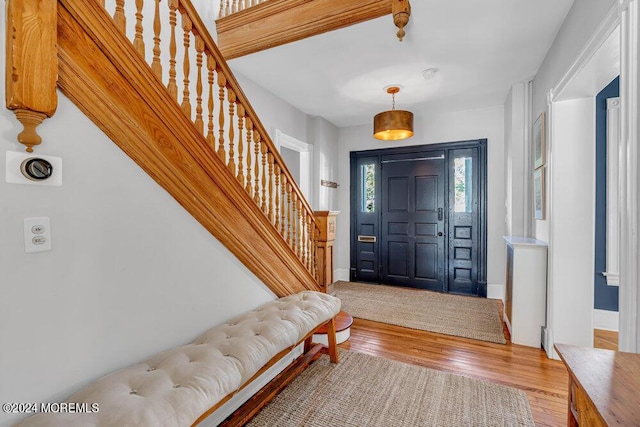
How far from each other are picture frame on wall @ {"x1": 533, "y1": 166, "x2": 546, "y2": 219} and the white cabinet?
0.30 meters

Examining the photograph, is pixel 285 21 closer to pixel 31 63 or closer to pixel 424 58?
pixel 424 58

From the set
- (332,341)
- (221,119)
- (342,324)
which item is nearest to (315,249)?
(342,324)

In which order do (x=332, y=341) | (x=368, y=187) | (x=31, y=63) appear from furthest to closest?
(x=368, y=187) < (x=332, y=341) < (x=31, y=63)

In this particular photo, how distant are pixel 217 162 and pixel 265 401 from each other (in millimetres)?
1494

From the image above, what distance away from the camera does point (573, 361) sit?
92 centimetres

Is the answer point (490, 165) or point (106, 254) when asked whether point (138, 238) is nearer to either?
point (106, 254)

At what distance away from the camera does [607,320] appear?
292 cm

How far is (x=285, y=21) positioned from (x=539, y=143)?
2.57 metres

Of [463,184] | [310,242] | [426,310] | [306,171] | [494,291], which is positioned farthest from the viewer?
[306,171]

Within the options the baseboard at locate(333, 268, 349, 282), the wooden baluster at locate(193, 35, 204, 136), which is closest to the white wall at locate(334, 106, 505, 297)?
the baseboard at locate(333, 268, 349, 282)

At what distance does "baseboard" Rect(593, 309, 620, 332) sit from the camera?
289 cm

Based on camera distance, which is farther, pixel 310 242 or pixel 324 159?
pixel 324 159

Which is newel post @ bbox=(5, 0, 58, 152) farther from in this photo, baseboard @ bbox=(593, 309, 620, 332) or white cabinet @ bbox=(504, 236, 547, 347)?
baseboard @ bbox=(593, 309, 620, 332)

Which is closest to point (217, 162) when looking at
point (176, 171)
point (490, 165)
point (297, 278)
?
point (176, 171)
